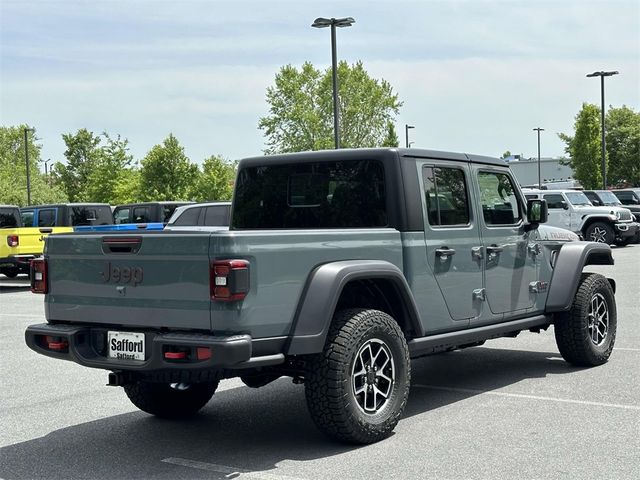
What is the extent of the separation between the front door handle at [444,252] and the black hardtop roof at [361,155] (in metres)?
0.69

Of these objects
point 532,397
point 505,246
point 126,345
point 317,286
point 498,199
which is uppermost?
point 498,199

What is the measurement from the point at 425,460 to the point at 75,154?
289 ft

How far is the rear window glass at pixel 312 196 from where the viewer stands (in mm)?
6418

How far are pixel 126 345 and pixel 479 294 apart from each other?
2802mm

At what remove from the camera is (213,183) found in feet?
199

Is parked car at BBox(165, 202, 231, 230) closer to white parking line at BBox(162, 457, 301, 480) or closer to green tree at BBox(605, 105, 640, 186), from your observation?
white parking line at BBox(162, 457, 301, 480)

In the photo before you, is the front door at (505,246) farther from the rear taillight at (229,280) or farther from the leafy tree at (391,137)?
the leafy tree at (391,137)

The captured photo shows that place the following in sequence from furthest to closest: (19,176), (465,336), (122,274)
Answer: (19,176) < (465,336) < (122,274)

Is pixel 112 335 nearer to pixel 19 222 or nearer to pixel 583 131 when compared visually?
pixel 19 222

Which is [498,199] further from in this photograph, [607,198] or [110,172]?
[110,172]

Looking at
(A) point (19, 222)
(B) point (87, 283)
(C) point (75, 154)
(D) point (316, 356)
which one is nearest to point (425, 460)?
(D) point (316, 356)

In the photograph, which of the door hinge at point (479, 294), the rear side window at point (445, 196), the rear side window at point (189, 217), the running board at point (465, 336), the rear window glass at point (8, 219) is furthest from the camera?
the rear window glass at point (8, 219)

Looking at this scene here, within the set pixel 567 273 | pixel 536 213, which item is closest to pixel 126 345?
pixel 536 213

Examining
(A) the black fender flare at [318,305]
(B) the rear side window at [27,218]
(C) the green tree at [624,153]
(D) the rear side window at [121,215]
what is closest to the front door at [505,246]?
(A) the black fender flare at [318,305]
